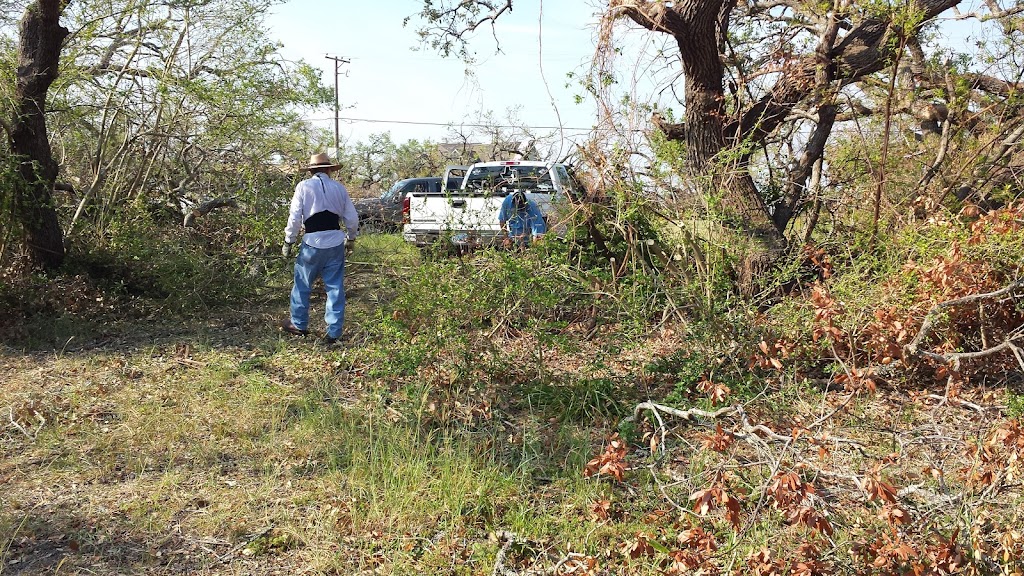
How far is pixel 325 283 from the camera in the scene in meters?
6.38

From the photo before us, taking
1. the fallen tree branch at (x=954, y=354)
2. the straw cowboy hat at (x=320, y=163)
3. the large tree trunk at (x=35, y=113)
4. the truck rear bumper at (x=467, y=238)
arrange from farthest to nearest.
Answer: the large tree trunk at (x=35, y=113), the straw cowboy hat at (x=320, y=163), the truck rear bumper at (x=467, y=238), the fallen tree branch at (x=954, y=354)

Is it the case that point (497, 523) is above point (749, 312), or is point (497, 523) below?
below

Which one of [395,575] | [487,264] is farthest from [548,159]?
[395,575]

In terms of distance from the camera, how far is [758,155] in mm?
6984

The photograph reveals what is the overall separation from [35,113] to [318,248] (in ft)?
9.99

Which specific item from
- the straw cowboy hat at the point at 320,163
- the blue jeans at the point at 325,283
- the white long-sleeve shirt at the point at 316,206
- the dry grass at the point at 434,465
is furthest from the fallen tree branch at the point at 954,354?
the straw cowboy hat at the point at 320,163

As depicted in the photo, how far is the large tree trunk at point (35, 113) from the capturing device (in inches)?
262

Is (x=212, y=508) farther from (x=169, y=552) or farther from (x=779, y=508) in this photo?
(x=779, y=508)

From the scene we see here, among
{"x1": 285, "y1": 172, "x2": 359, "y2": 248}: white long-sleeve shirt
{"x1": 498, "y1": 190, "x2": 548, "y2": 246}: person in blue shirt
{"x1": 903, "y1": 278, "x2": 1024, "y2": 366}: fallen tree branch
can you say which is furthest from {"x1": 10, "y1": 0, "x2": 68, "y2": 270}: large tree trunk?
{"x1": 903, "y1": 278, "x2": 1024, "y2": 366}: fallen tree branch

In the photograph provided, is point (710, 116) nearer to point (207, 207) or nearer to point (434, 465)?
point (434, 465)

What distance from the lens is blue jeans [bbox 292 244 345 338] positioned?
6293mm

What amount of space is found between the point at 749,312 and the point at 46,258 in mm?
6330

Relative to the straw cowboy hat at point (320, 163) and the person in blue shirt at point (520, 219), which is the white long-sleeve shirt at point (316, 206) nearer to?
the straw cowboy hat at point (320, 163)

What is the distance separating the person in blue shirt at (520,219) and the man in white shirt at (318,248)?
1.51m
